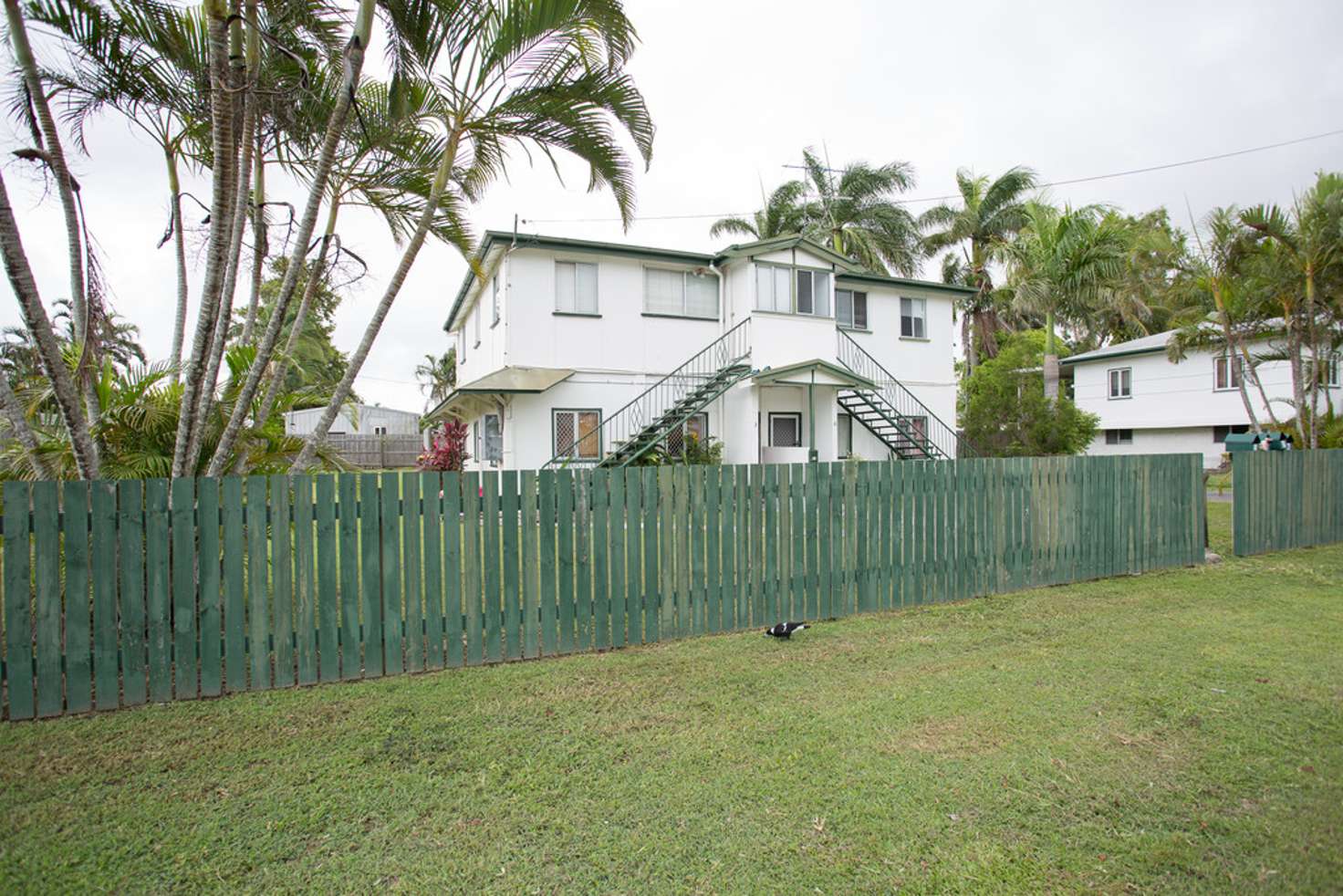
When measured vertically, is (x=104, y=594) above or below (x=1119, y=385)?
below

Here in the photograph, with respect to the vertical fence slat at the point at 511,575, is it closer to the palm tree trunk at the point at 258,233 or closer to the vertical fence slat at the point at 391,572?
the vertical fence slat at the point at 391,572

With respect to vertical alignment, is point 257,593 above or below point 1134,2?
below

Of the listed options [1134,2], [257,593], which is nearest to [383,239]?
[257,593]

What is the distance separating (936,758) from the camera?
138 inches

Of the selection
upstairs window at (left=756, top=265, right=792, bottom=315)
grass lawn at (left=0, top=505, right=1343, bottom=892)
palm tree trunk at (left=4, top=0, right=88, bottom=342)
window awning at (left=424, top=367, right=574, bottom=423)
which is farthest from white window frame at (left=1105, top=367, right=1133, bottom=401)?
palm tree trunk at (left=4, top=0, right=88, bottom=342)

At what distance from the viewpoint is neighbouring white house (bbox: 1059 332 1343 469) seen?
25.1 m

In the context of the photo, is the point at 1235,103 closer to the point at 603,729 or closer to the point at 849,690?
the point at 849,690

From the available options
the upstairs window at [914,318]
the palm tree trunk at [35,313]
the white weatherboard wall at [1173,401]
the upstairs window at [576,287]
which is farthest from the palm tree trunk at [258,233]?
the white weatherboard wall at [1173,401]

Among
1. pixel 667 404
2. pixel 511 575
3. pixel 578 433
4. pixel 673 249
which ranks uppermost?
pixel 673 249

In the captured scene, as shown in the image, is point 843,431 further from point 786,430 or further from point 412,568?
point 412,568

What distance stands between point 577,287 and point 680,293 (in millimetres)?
2741

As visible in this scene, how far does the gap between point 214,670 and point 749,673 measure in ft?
11.6

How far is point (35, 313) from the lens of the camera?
4023 millimetres

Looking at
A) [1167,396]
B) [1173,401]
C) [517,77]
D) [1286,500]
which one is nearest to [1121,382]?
[1167,396]
